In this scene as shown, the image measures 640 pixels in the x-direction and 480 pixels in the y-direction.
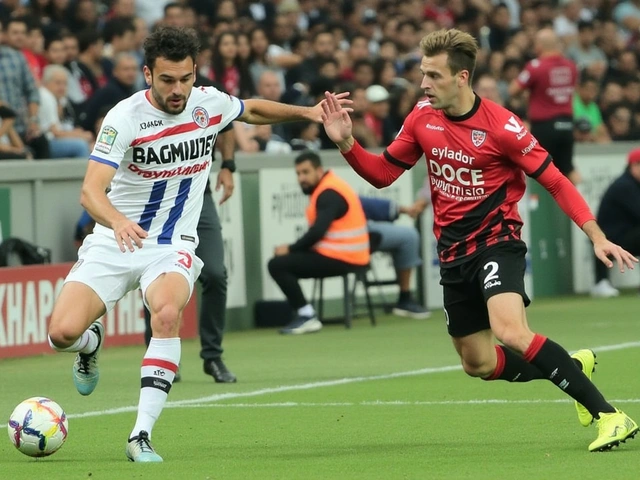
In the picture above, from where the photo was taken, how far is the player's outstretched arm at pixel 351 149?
7.94 meters

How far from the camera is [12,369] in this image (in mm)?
12055

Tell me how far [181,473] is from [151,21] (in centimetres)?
1340

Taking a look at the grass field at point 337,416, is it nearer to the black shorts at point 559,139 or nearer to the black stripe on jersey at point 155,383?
the black stripe on jersey at point 155,383

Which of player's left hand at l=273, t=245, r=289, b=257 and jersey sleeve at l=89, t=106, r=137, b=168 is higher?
jersey sleeve at l=89, t=106, r=137, b=168

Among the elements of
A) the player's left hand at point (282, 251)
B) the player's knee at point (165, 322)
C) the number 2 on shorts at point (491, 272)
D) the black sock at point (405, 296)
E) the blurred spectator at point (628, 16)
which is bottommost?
the black sock at point (405, 296)

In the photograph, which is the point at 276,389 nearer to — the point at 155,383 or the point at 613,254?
the point at 155,383

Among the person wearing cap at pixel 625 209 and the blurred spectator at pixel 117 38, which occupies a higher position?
the blurred spectator at pixel 117 38

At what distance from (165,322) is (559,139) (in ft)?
37.2

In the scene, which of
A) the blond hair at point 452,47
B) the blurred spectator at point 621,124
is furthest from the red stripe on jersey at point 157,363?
the blurred spectator at point 621,124

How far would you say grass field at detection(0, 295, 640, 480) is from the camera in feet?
22.8

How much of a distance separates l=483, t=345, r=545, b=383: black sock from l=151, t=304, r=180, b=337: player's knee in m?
1.80

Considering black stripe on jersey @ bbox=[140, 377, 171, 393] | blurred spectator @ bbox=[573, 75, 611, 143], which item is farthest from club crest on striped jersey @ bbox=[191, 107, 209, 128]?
blurred spectator @ bbox=[573, 75, 611, 143]

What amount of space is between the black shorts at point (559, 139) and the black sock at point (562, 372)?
1082cm

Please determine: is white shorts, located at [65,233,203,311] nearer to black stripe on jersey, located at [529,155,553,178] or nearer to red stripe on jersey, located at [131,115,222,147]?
red stripe on jersey, located at [131,115,222,147]
